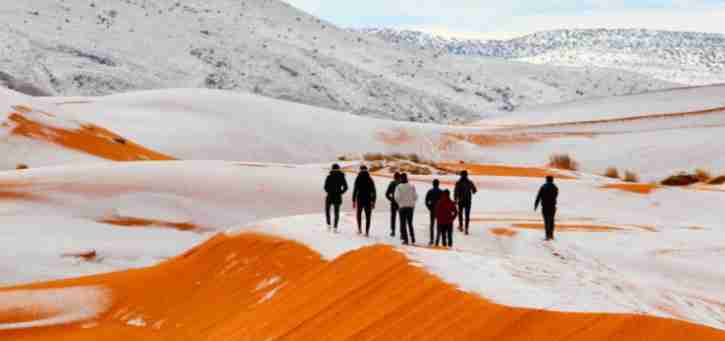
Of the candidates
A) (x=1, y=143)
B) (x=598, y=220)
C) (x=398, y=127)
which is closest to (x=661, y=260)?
(x=598, y=220)

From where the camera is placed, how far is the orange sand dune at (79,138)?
115 ft

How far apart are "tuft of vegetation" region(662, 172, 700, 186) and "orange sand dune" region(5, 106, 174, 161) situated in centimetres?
2223

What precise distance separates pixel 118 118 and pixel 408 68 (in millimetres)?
75433

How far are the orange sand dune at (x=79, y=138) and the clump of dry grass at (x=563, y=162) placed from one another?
21524 millimetres

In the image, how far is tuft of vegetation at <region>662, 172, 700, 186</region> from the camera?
42.2 metres

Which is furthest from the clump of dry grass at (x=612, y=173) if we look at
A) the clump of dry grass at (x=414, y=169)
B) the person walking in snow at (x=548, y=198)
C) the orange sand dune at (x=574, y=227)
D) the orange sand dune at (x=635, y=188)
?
the person walking in snow at (x=548, y=198)

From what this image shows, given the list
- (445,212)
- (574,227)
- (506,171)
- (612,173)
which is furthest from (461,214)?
(612,173)

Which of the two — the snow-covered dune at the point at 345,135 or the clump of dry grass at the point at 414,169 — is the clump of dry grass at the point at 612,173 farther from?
the clump of dry grass at the point at 414,169

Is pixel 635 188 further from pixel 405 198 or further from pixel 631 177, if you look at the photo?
pixel 405 198

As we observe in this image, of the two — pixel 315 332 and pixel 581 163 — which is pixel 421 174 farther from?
pixel 315 332

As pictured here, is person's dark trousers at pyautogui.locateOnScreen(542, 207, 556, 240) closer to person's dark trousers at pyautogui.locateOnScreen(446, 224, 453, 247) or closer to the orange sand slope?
person's dark trousers at pyautogui.locateOnScreen(446, 224, 453, 247)

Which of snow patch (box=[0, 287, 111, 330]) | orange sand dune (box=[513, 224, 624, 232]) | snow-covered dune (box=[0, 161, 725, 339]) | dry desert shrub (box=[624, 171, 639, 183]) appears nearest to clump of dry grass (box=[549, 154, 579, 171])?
dry desert shrub (box=[624, 171, 639, 183])

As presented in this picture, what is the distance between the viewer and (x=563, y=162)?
165 ft

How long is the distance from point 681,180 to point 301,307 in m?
34.8
